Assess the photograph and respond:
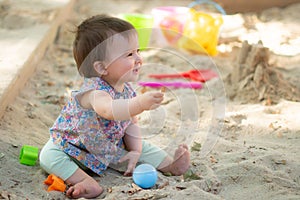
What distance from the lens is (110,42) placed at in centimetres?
188

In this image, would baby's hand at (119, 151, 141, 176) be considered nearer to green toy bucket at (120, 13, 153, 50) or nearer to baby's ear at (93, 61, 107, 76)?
baby's ear at (93, 61, 107, 76)

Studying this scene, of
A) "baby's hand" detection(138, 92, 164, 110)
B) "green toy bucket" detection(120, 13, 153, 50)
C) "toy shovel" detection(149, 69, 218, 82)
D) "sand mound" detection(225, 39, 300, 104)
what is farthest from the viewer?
"green toy bucket" detection(120, 13, 153, 50)

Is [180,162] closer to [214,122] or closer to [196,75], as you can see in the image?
[214,122]

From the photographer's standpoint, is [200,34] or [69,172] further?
[200,34]

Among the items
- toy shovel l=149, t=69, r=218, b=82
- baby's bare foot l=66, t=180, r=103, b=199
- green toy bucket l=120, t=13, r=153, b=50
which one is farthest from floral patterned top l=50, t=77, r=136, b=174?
green toy bucket l=120, t=13, r=153, b=50

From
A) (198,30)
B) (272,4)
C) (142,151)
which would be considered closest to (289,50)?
(198,30)

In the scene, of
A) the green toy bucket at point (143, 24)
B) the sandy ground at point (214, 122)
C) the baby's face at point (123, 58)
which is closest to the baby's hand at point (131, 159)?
the sandy ground at point (214, 122)

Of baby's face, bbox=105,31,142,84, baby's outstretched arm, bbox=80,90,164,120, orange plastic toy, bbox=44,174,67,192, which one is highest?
baby's face, bbox=105,31,142,84

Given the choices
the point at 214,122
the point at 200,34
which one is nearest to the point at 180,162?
the point at 214,122

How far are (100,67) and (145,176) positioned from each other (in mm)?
404

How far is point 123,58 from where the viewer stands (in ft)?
6.21

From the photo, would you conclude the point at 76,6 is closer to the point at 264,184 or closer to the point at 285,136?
the point at 285,136

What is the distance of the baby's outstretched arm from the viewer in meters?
1.65

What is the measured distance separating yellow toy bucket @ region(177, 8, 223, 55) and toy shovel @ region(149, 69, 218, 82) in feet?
1.01
